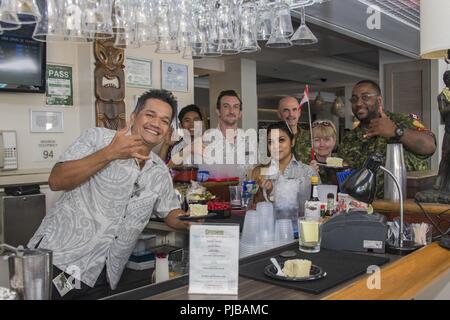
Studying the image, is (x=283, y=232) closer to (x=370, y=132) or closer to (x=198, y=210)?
(x=198, y=210)

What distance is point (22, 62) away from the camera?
125 inches

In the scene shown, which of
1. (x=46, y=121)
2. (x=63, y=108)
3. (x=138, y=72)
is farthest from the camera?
(x=138, y=72)

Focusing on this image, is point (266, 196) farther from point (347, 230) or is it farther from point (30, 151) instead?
point (30, 151)

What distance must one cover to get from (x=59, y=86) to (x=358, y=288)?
9.52 ft

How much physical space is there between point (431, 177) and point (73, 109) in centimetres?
259

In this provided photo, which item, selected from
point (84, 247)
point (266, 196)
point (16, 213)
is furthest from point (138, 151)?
point (16, 213)

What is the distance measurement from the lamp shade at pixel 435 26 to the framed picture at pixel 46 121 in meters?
2.61

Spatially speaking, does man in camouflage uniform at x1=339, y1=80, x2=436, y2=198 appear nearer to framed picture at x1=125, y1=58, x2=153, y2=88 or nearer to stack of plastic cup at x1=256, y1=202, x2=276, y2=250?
stack of plastic cup at x1=256, y1=202, x2=276, y2=250

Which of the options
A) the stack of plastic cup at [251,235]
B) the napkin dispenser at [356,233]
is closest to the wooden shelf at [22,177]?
the stack of plastic cup at [251,235]

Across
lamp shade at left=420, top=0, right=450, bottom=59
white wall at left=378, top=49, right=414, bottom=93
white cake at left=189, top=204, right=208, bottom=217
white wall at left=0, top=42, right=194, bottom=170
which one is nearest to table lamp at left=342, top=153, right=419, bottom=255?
lamp shade at left=420, top=0, right=450, bottom=59

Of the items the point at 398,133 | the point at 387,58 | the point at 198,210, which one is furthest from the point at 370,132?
the point at 387,58

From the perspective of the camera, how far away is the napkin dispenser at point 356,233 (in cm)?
173

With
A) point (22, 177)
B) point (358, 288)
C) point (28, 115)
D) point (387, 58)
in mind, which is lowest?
point (358, 288)

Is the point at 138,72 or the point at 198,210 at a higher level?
the point at 138,72
